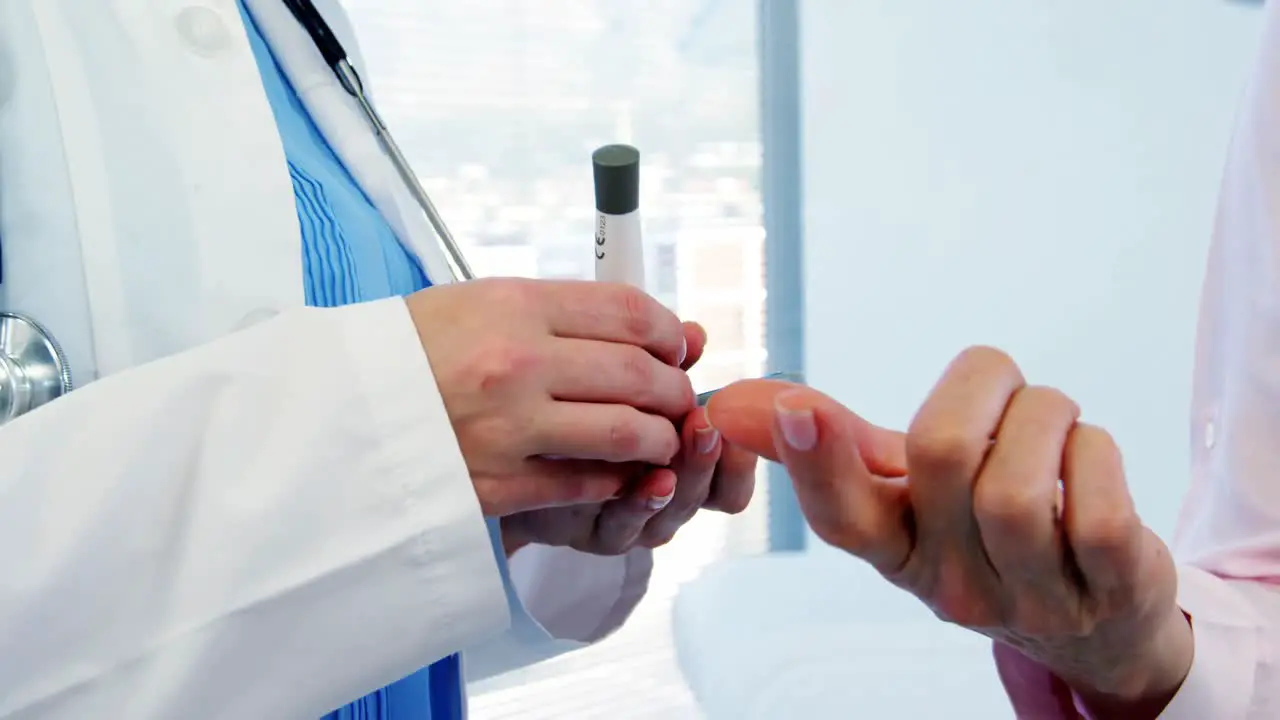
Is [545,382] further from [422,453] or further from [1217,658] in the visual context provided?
[1217,658]

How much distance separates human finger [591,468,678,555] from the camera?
1.44ft

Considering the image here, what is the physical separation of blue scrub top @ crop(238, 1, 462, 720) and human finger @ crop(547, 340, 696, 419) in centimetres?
19

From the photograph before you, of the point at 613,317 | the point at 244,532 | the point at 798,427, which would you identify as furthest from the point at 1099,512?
the point at 244,532

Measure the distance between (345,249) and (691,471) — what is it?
245 millimetres

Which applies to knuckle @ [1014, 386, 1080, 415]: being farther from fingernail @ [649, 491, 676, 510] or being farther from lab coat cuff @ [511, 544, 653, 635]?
lab coat cuff @ [511, 544, 653, 635]

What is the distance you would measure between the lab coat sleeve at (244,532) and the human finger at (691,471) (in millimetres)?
130

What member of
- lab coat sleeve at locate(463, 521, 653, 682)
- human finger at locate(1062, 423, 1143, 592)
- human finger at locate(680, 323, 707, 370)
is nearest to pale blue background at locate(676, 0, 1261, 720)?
lab coat sleeve at locate(463, 521, 653, 682)

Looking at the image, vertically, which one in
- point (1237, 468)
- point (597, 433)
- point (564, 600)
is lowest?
point (564, 600)

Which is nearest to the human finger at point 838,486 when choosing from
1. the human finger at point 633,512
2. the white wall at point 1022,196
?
the human finger at point 633,512

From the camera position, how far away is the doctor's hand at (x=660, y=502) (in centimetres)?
44

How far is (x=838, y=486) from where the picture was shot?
336 mm

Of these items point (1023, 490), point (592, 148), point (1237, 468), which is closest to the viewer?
point (1023, 490)

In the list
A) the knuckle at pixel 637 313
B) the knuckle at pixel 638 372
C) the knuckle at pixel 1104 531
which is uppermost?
the knuckle at pixel 637 313

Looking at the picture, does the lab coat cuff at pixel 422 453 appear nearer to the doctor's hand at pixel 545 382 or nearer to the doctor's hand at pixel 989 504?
the doctor's hand at pixel 545 382
